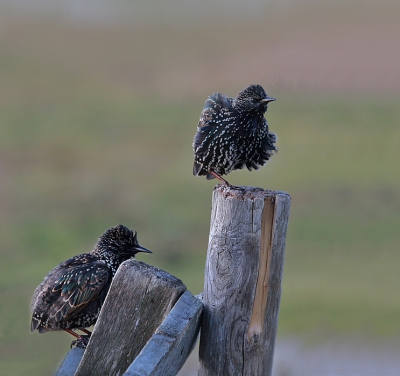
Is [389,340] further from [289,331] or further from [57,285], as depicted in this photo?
[57,285]

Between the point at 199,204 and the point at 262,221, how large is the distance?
9020 mm

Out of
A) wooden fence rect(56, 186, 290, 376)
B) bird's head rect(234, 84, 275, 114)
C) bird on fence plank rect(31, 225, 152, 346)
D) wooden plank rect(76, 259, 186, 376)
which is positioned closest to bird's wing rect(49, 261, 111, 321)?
bird on fence plank rect(31, 225, 152, 346)

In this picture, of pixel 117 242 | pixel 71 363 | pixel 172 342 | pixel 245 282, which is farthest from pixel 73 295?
pixel 172 342

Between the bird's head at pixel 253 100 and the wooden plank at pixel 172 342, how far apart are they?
263 cm

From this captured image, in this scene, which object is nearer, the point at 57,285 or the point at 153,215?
the point at 57,285

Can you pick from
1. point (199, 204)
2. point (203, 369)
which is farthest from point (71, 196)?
point (203, 369)

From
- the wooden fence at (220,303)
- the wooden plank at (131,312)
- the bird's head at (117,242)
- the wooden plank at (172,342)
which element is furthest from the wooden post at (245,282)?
the bird's head at (117,242)

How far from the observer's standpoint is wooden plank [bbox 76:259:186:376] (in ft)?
12.0

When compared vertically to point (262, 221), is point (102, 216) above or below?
above

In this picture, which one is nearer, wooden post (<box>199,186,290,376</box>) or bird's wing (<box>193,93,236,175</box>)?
wooden post (<box>199,186,290,376</box>)

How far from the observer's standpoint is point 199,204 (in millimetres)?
12922

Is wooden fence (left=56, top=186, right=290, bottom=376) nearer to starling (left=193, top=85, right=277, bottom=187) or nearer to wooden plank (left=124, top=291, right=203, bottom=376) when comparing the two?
wooden plank (left=124, top=291, right=203, bottom=376)

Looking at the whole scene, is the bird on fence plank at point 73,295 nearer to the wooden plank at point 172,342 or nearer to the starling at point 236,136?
the starling at point 236,136

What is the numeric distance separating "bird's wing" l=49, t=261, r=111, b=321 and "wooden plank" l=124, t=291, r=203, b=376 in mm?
1740
